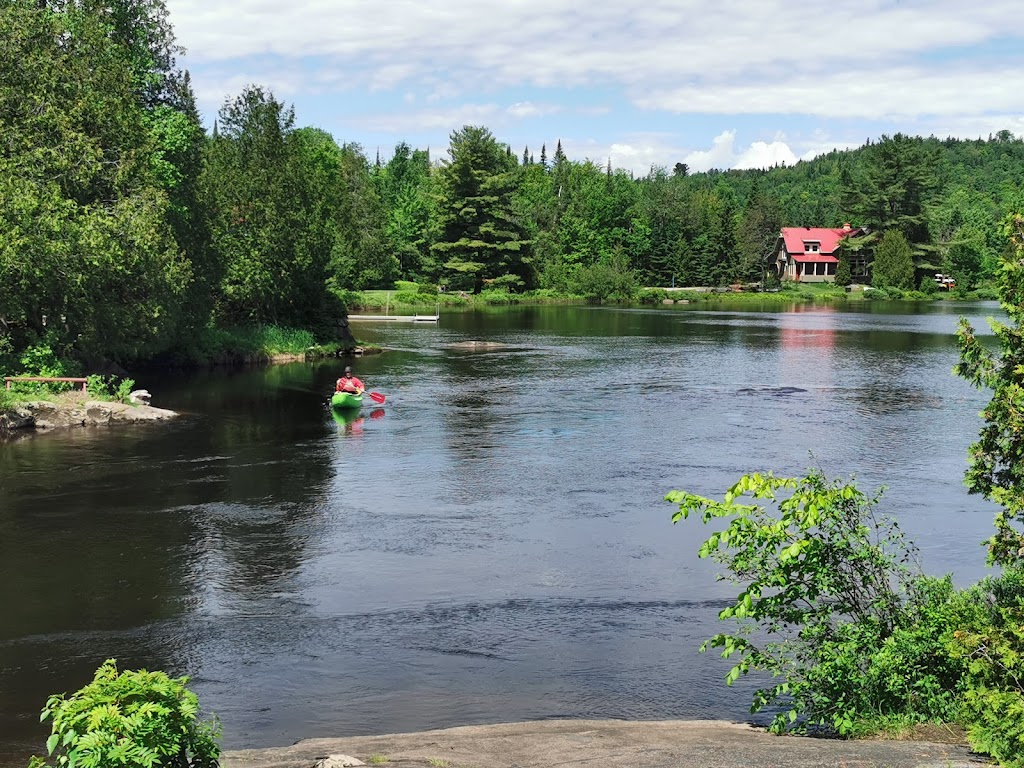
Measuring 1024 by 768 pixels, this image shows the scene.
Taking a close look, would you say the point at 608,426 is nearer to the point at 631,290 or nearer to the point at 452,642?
the point at 452,642

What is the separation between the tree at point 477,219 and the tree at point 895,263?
47.6 m

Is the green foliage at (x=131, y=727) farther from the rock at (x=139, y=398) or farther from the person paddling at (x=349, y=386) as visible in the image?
the person paddling at (x=349, y=386)

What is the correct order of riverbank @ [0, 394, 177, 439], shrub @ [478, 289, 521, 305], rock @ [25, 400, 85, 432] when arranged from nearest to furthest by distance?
1. riverbank @ [0, 394, 177, 439]
2. rock @ [25, 400, 85, 432]
3. shrub @ [478, 289, 521, 305]

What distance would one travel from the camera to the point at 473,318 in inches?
3666

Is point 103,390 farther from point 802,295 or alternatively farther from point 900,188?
point 900,188

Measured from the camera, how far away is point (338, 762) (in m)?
9.38

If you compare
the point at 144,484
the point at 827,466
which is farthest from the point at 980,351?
the point at 144,484

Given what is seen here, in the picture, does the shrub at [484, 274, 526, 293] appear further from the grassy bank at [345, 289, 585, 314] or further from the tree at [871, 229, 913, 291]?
the tree at [871, 229, 913, 291]

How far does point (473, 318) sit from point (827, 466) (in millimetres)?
66079

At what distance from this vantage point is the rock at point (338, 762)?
9266 millimetres

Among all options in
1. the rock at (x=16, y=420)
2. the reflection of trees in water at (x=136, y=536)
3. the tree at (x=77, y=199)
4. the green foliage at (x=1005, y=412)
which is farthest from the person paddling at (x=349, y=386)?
the green foliage at (x=1005, y=412)

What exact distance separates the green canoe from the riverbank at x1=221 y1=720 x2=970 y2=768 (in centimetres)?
2675

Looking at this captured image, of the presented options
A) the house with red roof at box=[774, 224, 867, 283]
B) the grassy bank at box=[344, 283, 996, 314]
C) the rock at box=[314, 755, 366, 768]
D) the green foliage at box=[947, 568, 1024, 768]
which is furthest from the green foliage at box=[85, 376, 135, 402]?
the house with red roof at box=[774, 224, 867, 283]

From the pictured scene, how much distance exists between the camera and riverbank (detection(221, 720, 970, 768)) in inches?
373
